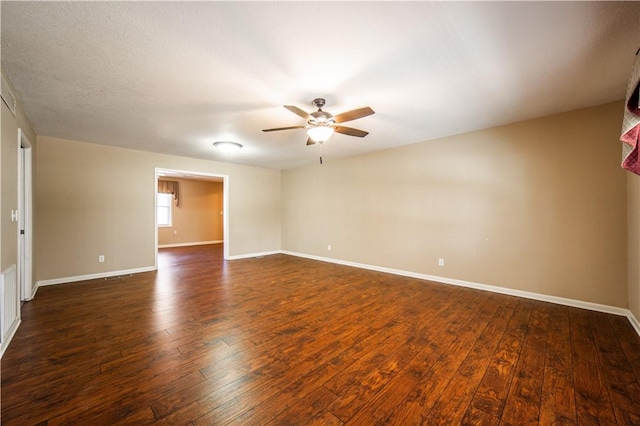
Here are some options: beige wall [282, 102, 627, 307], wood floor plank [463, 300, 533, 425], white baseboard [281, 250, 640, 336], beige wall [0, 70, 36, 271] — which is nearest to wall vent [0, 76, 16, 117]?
beige wall [0, 70, 36, 271]

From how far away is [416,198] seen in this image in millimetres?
4516

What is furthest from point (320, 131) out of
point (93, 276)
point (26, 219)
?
point (93, 276)

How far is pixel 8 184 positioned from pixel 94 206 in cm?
237

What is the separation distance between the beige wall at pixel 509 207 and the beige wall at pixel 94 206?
4222 millimetres

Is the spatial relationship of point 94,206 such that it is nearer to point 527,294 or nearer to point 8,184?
point 8,184

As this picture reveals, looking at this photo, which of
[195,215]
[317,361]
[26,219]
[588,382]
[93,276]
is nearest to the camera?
[588,382]

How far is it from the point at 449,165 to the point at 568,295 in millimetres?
2304

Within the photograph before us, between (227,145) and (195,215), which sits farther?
(195,215)

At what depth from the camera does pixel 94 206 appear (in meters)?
4.44

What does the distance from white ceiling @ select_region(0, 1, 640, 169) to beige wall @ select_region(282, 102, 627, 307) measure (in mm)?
477

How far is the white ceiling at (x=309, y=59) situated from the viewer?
5.17ft

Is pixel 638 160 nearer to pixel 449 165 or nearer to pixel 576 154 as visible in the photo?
pixel 576 154

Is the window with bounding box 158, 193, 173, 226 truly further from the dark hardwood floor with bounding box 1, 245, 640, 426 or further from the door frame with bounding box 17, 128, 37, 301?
the dark hardwood floor with bounding box 1, 245, 640, 426

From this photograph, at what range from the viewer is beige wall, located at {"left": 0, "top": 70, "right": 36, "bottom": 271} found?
2182mm
